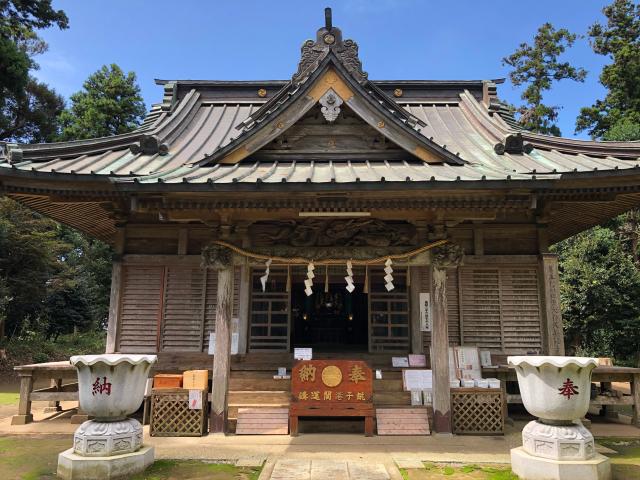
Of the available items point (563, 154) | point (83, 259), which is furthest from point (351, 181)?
point (83, 259)

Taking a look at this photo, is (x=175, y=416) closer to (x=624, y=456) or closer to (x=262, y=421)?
(x=262, y=421)

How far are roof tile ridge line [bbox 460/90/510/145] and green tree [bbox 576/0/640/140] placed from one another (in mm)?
20723

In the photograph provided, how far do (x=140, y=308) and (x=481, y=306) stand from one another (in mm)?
7929

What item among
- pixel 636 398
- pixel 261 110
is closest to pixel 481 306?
pixel 636 398

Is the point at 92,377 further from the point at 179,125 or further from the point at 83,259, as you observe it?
the point at 83,259

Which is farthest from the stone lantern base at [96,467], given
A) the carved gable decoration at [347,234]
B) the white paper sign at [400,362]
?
the white paper sign at [400,362]

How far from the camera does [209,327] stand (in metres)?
10.4

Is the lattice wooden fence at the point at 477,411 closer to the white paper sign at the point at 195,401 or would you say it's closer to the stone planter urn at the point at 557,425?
the stone planter urn at the point at 557,425

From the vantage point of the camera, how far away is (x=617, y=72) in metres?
31.7

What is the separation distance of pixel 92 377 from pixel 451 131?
1101 cm

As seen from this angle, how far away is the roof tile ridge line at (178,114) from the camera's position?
1207cm

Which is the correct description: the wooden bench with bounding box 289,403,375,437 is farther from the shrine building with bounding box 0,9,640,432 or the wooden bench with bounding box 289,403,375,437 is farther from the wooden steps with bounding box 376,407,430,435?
the shrine building with bounding box 0,9,640,432

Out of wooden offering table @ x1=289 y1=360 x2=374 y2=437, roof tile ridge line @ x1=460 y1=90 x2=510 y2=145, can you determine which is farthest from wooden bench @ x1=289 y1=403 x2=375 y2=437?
roof tile ridge line @ x1=460 y1=90 x2=510 y2=145

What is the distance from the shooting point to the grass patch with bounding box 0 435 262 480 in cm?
611
